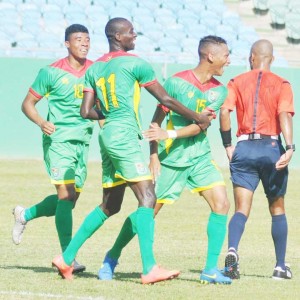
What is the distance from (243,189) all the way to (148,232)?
1286 millimetres

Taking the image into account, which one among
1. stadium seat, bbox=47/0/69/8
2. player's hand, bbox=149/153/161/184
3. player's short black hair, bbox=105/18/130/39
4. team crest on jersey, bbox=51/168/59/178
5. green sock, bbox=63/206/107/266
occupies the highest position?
player's short black hair, bbox=105/18/130/39

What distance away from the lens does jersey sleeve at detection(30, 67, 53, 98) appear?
973cm

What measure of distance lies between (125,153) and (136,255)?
2661mm

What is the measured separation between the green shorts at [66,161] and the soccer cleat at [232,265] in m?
1.70

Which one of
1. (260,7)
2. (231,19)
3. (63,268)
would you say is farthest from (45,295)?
(260,7)

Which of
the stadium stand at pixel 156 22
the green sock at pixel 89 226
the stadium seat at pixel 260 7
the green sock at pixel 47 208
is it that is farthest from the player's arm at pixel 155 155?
the stadium seat at pixel 260 7

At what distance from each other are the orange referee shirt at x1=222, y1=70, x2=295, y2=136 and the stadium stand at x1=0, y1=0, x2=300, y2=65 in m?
12.7

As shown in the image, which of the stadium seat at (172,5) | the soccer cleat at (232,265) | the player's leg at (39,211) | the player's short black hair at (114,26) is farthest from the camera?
the stadium seat at (172,5)

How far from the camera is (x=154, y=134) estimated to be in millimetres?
8445

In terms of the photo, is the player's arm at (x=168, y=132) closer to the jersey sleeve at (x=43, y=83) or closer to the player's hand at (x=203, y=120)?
the player's hand at (x=203, y=120)

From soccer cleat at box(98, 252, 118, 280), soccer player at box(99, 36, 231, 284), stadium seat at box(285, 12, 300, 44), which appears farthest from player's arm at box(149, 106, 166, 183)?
stadium seat at box(285, 12, 300, 44)

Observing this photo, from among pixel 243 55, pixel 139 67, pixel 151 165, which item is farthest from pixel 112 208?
pixel 243 55

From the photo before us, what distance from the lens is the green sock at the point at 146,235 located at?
829 cm

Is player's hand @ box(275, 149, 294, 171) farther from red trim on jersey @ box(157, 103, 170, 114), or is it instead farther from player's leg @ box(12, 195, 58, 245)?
player's leg @ box(12, 195, 58, 245)
